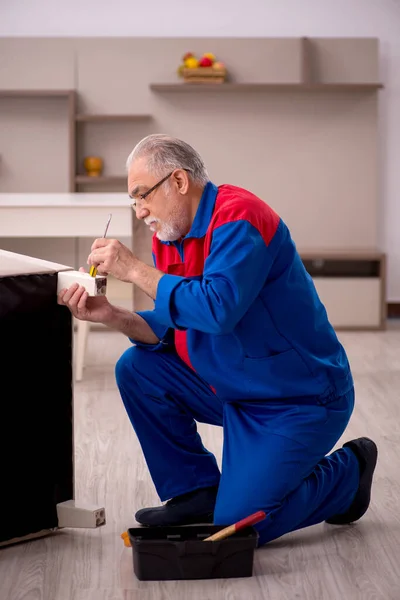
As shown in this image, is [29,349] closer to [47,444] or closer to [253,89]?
[47,444]

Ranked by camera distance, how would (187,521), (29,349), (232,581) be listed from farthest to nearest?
(187,521) < (29,349) < (232,581)

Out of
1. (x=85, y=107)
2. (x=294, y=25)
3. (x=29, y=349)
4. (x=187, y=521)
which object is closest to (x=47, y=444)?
(x=29, y=349)

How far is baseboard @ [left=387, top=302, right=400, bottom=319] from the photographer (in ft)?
20.6

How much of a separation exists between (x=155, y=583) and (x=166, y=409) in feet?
1.66

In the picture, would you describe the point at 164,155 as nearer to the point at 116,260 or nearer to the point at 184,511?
the point at 116,260

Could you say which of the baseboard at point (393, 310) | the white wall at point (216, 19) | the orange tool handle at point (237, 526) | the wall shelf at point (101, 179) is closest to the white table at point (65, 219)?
the wall shelf at point (101, 179)

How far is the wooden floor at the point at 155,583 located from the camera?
198cm

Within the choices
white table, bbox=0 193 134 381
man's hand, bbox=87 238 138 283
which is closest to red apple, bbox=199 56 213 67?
white table, bbox=0 193 134 381

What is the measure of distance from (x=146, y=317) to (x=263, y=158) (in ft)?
12.2

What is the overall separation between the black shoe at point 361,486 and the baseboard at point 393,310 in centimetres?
397

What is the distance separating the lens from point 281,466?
216 centimetres

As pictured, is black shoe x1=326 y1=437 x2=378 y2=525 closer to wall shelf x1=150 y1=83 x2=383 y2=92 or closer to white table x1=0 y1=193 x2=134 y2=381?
white table x1=0 y1=193 x2=134 y2=381

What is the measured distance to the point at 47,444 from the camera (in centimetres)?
225

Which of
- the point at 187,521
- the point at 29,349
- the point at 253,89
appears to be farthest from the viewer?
the point at 253,89
